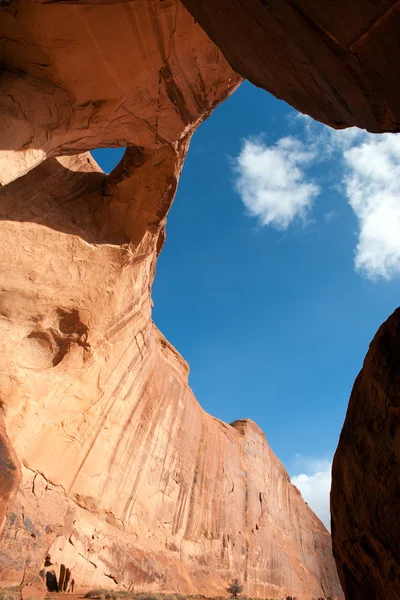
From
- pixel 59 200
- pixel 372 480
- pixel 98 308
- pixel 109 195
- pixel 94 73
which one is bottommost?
pixel 372 480

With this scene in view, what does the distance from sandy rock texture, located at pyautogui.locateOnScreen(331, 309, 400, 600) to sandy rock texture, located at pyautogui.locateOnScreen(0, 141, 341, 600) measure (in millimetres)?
8158

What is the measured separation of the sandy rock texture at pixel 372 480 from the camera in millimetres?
2383

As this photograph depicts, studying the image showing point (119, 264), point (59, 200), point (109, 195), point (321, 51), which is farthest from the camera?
point (109, 195)

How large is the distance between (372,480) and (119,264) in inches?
439

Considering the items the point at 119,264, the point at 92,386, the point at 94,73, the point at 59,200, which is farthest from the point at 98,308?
the point at 94,73

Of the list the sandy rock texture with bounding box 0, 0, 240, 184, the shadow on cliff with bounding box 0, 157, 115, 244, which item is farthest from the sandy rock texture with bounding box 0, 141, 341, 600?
the sandy rock texture with bounding box 0, 0, 240, 184

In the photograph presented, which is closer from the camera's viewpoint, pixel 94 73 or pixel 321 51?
pixel 321 51

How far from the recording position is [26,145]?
24.2 feet

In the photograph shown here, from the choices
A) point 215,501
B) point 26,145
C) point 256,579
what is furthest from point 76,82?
point 256,579

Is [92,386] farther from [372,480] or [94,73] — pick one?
[372,480]

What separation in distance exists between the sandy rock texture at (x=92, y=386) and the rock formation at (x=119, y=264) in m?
0.06

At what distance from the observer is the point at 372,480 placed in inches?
100

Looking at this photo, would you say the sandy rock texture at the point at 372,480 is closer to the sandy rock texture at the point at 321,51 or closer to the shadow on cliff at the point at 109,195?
the sandy rock texture at the point at 321,51

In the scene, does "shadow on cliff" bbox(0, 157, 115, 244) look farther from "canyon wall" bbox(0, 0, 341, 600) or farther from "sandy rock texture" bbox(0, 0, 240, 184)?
"sandy rock texture" bbox(0, 0, 240, 184)
